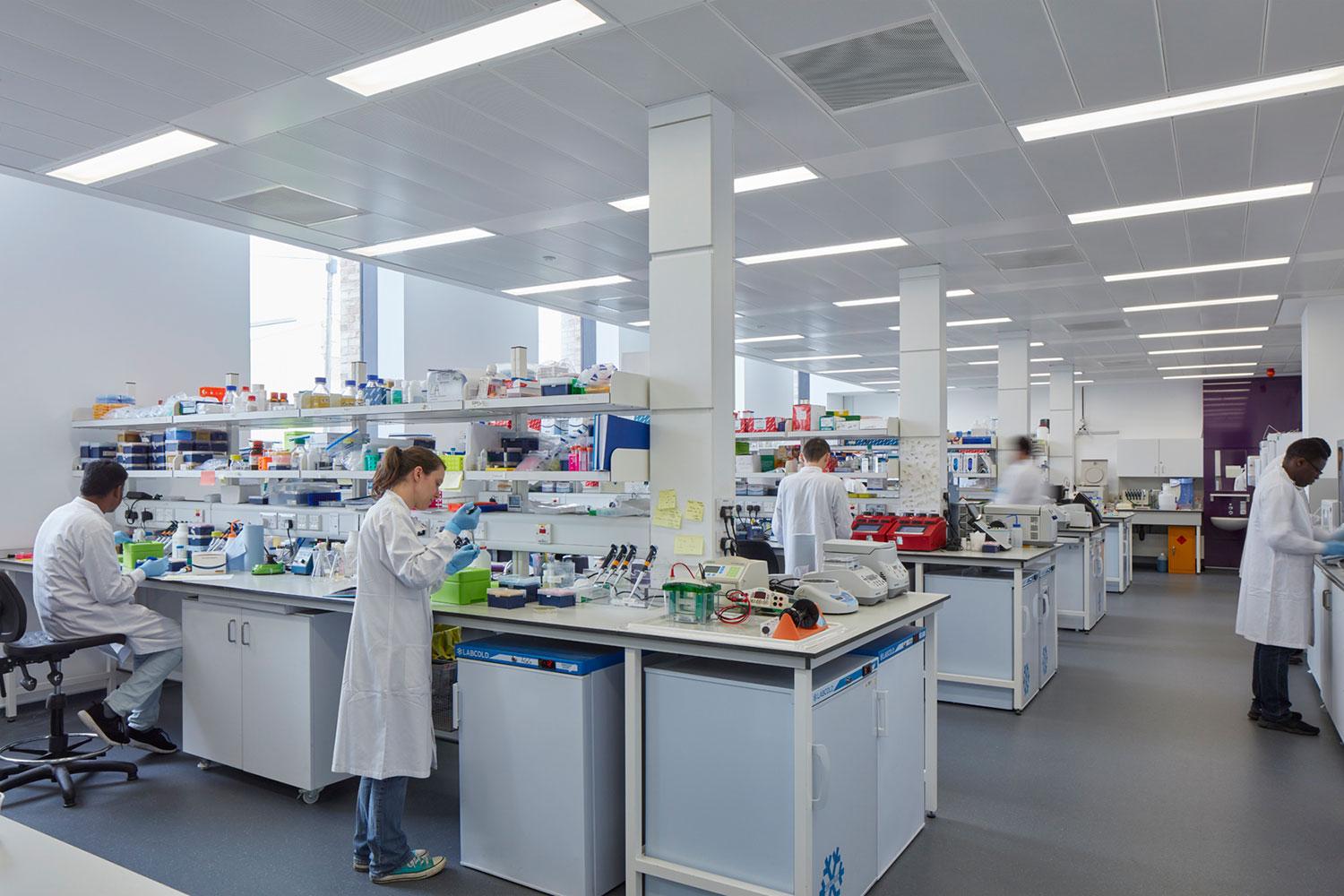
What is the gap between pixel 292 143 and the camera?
419 centimetres

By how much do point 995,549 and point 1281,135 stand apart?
2633 millimetres

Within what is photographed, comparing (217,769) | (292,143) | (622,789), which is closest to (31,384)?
(292,143)

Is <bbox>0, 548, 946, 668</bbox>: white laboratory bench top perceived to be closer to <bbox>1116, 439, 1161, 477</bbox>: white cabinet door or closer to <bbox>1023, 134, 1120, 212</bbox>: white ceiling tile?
<bbox>1023, 134, 1120, 212</bbox>: white ceiling tile

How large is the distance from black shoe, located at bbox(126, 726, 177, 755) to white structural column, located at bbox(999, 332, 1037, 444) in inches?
341

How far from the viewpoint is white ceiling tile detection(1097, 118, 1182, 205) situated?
3.98m

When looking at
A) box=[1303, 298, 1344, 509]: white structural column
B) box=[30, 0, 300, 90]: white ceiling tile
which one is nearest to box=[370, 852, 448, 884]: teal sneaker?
box=[30, 0, 300, 90]: white ceiling tile

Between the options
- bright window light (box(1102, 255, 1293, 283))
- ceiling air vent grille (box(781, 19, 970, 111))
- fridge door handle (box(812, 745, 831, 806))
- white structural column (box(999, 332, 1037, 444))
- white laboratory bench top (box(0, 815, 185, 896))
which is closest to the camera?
white laboratory bench top (box(0, 815, 185, 896))

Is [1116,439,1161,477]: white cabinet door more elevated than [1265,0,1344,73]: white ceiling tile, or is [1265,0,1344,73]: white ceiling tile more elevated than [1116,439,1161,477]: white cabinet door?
[1265,0,1344,73]: white ceiling tile

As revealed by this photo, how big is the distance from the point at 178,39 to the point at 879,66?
277 cm

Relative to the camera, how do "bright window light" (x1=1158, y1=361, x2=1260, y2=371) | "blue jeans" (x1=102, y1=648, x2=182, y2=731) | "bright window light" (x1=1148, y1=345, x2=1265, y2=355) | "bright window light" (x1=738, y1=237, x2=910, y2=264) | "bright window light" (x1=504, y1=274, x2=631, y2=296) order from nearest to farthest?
"blue jeans" (x1=102, y1=648, x2=182, y2=731), "bright window light" (x1=738, y1=237, x2=910, y2=264), "bright window light" (x1=504, y1=274, x2=631, y2=296), "bright window light" (x1=1148, y1=345, x2=1265, y2=355), "bright window light" (x1=1158, y1=361, x2=1260, y2=371)

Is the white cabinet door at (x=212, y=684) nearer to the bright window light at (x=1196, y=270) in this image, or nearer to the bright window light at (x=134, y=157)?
the bright window light at (x=134, y=157)

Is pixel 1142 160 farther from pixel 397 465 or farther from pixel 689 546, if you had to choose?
pixel 397 465

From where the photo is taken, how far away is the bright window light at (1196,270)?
6.37m

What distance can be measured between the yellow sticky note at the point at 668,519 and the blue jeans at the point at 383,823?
148 cm
